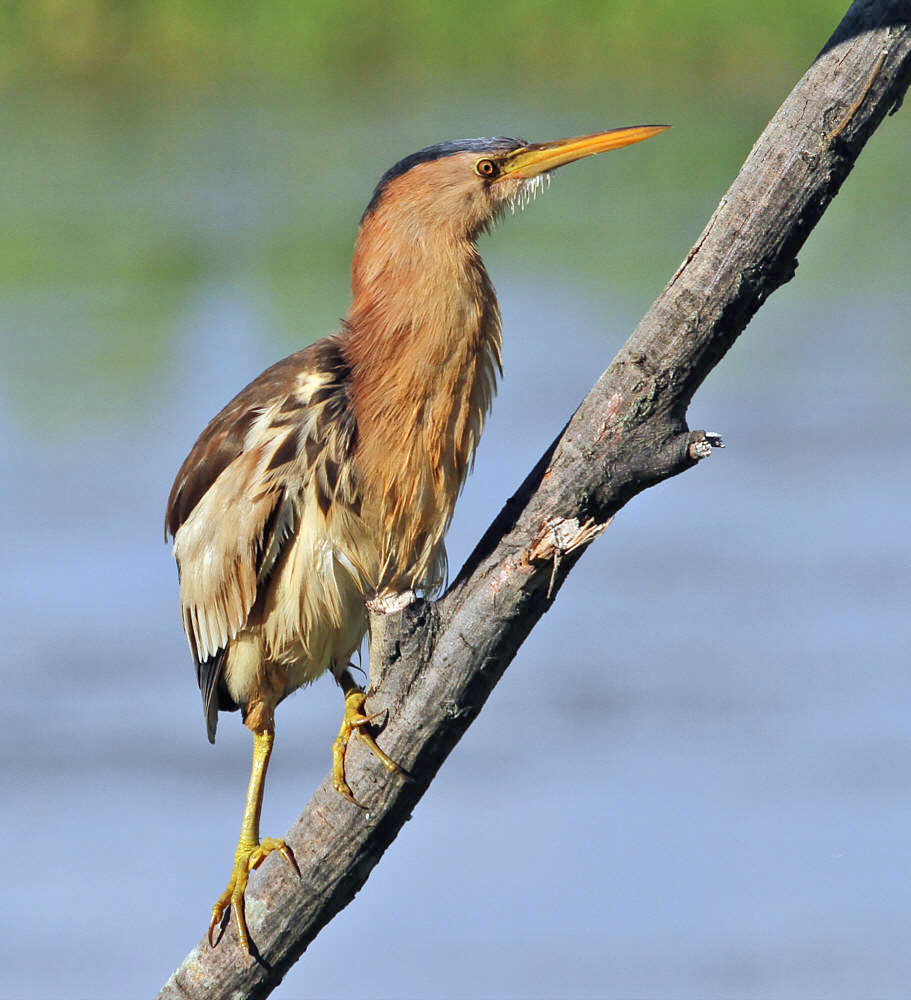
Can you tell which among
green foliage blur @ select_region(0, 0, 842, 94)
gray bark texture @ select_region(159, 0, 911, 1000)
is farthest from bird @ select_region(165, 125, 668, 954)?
green foliage blur @ select_region(0, 0, 842, 94)

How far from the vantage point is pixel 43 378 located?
687cm

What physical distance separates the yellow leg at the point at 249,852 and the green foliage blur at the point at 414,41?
5515mm

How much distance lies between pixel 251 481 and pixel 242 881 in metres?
0.62

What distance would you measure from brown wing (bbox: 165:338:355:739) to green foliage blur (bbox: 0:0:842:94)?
537cm

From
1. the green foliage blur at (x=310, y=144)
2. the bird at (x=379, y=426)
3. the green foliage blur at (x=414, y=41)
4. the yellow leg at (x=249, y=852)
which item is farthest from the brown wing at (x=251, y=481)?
the green foliage blur at (x=414, y=41)

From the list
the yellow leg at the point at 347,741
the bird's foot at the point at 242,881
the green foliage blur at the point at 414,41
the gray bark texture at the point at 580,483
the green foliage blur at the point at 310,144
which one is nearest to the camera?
the gray bark texture at the point at 580,483

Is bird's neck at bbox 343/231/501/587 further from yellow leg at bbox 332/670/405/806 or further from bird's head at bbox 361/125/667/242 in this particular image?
yellow leg at bbox 332/670/405/806

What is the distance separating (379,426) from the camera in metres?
2.41

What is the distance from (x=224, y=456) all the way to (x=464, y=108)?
19.3 feet

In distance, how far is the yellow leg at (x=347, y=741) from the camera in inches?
81.8

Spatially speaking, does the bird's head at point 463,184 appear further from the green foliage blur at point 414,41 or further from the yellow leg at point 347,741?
the green foliage blur at point 414,41

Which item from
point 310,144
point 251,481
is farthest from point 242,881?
point 310,144

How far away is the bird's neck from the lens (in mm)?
2393

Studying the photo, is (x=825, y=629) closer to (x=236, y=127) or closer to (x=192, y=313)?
(x=192, y=313)
